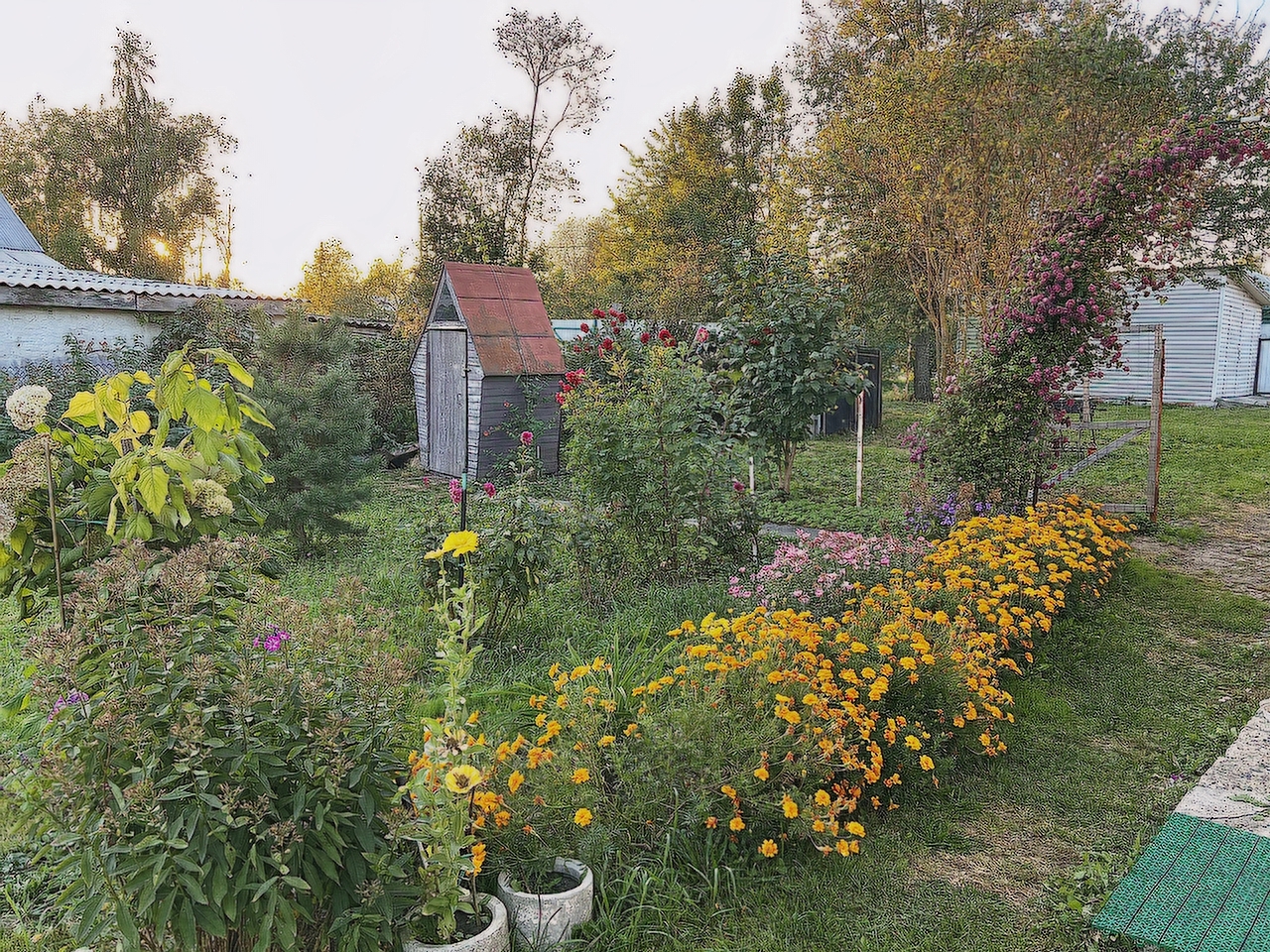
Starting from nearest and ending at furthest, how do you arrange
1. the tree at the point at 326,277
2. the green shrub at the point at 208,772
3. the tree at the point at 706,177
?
the green shrub at the point at 208,772 < the tree at the point at 706,177 < the tree at the point at 326,277

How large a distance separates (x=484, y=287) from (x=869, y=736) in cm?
818

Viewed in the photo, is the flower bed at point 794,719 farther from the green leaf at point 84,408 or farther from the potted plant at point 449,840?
the green leaf at point 84,408

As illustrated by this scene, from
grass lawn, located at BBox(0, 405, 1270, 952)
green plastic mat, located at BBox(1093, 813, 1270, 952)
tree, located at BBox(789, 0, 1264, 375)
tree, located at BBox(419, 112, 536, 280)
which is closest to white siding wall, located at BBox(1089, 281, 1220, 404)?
tree, located at BBox(789, 0, 1264, 375)

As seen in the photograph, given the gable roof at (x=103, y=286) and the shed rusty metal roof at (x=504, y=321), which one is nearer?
the gable roof at (x=103, y=286)

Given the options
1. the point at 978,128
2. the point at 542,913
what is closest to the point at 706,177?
the point at 978,128

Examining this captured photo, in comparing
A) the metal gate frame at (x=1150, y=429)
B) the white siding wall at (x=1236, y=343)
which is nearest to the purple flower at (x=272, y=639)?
the metal gate frame at (x=1150, y=429)

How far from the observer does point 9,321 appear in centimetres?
905

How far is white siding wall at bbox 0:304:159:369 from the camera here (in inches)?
357

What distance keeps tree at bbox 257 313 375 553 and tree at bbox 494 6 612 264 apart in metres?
10.6

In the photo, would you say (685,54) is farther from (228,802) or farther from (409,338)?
(228,802)

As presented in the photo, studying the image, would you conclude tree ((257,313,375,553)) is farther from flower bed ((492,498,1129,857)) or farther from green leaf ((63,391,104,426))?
green leaf ((63,391,104,426))

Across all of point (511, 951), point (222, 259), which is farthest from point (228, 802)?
point (222, 259)

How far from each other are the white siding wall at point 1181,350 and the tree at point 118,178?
24.8 meters

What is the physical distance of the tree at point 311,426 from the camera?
6102mm
